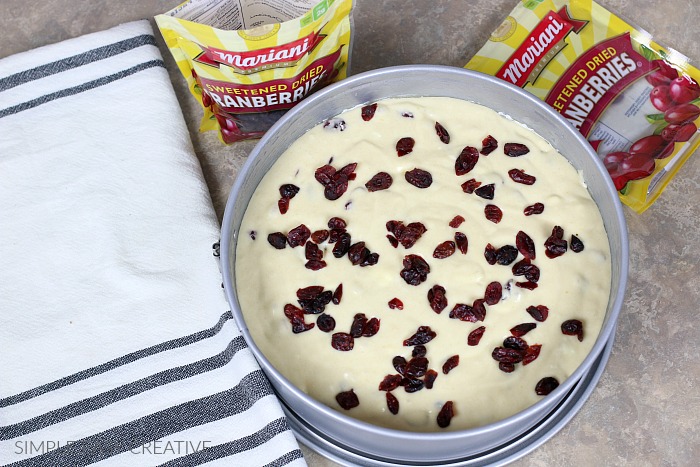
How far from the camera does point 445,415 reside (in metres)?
1.45

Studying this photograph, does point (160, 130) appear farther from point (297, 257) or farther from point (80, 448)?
point (80, 448)

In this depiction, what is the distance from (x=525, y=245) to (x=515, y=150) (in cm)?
19

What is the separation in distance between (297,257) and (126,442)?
462 mm

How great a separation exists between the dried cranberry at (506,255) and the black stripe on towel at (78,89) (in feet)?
2.79

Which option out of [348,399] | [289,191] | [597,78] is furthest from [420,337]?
[597,78]

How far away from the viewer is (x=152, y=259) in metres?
1.73

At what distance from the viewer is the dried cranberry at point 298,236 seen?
1.58 metres

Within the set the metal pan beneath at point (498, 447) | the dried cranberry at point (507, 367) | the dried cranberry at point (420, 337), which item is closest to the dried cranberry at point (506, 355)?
the dried cranberry at point (507, 367)

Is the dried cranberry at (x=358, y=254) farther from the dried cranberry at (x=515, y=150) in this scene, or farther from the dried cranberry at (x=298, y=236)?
the dried cranberry at (x=515, y=150)

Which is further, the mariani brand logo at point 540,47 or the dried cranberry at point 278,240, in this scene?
the mariani brand logo at point 540,47

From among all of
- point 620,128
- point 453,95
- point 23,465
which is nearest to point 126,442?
point 23,465

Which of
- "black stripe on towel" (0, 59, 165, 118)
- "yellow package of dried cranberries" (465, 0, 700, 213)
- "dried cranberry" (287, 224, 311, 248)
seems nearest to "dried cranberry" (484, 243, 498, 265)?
"dried cranberry" (287, 224, 311, 248)

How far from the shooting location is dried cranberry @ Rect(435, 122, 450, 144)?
1.64 meters

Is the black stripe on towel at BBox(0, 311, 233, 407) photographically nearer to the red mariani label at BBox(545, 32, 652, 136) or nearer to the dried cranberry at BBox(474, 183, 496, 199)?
the dried cranberry at BBox(474, 183, 496, 199)
